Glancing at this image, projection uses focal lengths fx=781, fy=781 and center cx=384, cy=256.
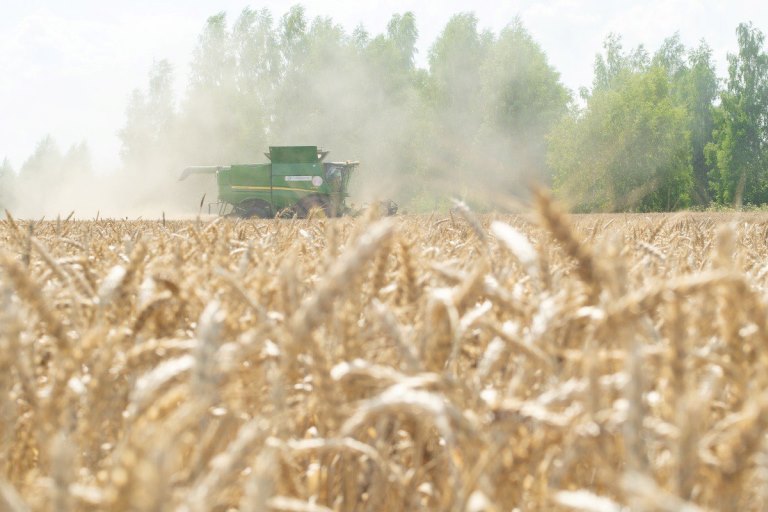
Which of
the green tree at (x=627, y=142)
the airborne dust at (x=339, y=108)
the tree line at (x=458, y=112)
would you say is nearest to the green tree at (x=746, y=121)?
the tree line at (x=458, y=112)

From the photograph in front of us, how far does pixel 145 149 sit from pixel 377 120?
2236cm

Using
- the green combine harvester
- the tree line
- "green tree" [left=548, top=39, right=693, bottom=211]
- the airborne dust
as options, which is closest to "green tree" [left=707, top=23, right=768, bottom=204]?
the tree line

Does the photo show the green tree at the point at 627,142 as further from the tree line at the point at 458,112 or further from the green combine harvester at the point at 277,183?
the green combine harvester at the point at 277,183

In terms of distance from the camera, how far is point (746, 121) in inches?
2416

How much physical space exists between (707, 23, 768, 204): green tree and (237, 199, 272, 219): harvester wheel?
42.7m

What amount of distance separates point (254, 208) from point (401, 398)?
29.9m

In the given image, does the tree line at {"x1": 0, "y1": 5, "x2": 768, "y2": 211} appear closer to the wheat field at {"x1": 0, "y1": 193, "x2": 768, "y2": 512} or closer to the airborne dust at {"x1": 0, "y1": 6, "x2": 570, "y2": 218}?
the airborne dust at {"x1": 0, "y1": 6, "x2": 570, "y2": 218}

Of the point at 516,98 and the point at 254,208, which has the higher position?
the point at 516,98

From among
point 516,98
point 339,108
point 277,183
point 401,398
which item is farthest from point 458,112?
point 401,398

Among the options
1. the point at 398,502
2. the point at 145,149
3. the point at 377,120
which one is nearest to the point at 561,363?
the point at 398,502

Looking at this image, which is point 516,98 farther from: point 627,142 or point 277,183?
point 277,183

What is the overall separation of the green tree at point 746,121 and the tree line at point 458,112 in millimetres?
111

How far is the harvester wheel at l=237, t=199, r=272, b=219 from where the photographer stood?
3006cm

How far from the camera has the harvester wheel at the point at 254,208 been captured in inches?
1184
